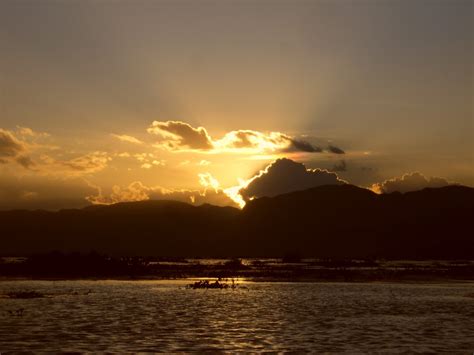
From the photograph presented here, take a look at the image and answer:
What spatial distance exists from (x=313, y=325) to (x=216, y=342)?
379 inches

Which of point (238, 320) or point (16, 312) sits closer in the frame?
point (238, 320)

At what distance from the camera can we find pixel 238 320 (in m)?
43.2

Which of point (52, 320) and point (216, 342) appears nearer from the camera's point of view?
point (216, 342)

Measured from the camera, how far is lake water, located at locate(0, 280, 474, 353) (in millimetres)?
33312

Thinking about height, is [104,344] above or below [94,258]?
below

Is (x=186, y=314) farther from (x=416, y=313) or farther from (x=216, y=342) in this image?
(x=416, y=313)

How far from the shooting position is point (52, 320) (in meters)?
42.1

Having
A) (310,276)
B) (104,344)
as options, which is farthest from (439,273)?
(104,344)

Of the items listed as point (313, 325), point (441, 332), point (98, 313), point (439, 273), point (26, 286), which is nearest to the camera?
point (441, 332)

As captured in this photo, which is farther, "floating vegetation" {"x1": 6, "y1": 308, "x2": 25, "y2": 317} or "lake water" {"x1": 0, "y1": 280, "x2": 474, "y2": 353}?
"floating vegetation" {"x1": 6, "y1": 308, "x2": 25, "y2": 317}

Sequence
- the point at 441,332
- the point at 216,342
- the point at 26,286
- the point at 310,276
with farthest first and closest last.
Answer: the point at 310,276 < the point at 26,286 < the point at 441,332 < the point at 216,342

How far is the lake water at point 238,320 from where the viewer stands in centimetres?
3331

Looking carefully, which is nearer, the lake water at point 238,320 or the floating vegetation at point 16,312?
the lake water at point 238,320

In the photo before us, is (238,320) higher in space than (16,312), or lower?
lower
